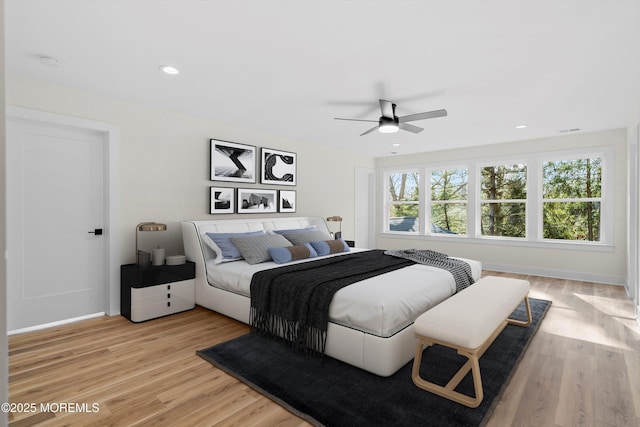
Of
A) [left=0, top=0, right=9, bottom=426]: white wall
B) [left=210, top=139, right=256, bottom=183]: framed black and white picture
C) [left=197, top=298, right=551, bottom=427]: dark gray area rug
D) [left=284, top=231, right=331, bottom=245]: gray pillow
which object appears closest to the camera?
[left=0, top=0, right=9, bottom=426]: white wall

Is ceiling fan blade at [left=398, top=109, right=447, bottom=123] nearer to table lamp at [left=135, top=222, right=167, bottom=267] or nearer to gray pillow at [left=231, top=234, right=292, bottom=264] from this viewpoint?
gray pillow at [left=231, top=234, right=292, bottom=264]

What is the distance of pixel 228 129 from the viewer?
15.4ft

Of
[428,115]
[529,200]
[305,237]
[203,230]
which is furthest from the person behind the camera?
[529,200]

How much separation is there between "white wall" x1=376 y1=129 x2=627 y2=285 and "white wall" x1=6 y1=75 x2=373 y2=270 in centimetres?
401

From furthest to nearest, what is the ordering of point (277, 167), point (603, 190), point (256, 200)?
point (277, 167), point (603, 190), point (256, 200)

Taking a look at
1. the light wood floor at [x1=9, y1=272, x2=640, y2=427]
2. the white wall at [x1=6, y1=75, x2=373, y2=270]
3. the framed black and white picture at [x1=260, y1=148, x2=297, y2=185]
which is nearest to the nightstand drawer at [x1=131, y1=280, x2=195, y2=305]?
the light wood floor at [x1=9, y1=272, x2=640, y2=427]

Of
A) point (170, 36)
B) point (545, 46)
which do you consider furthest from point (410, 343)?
point (170, 36)

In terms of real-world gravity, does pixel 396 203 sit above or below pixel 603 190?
below

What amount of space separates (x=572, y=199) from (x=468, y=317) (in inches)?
184

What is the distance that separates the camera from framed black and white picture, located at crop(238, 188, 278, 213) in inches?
192

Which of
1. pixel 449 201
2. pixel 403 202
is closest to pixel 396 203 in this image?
pixel 403 202

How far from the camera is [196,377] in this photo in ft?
7.66

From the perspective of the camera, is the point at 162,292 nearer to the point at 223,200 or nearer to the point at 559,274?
the point at 223,200

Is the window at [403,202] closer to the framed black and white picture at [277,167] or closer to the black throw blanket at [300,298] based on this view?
the framed black and white picture at [277,167]
